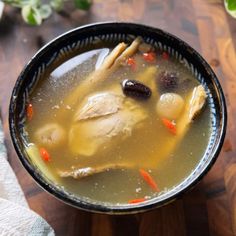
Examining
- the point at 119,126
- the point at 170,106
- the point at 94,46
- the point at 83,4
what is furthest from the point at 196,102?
the point at 83,4

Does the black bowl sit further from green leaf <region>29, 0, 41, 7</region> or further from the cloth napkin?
green leaf <region>29, 0, 41, 7</region>

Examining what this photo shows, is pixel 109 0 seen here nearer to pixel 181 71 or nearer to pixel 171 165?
pixel 181 71

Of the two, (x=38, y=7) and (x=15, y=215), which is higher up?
(x=38, y=7)

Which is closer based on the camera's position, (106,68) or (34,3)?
(106,68)

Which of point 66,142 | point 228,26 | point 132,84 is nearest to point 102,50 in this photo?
point 132,84

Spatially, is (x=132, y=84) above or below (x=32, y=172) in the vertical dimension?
above

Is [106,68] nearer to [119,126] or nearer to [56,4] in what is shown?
[119,126]

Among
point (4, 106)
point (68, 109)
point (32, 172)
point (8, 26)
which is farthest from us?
point (8, 26)
